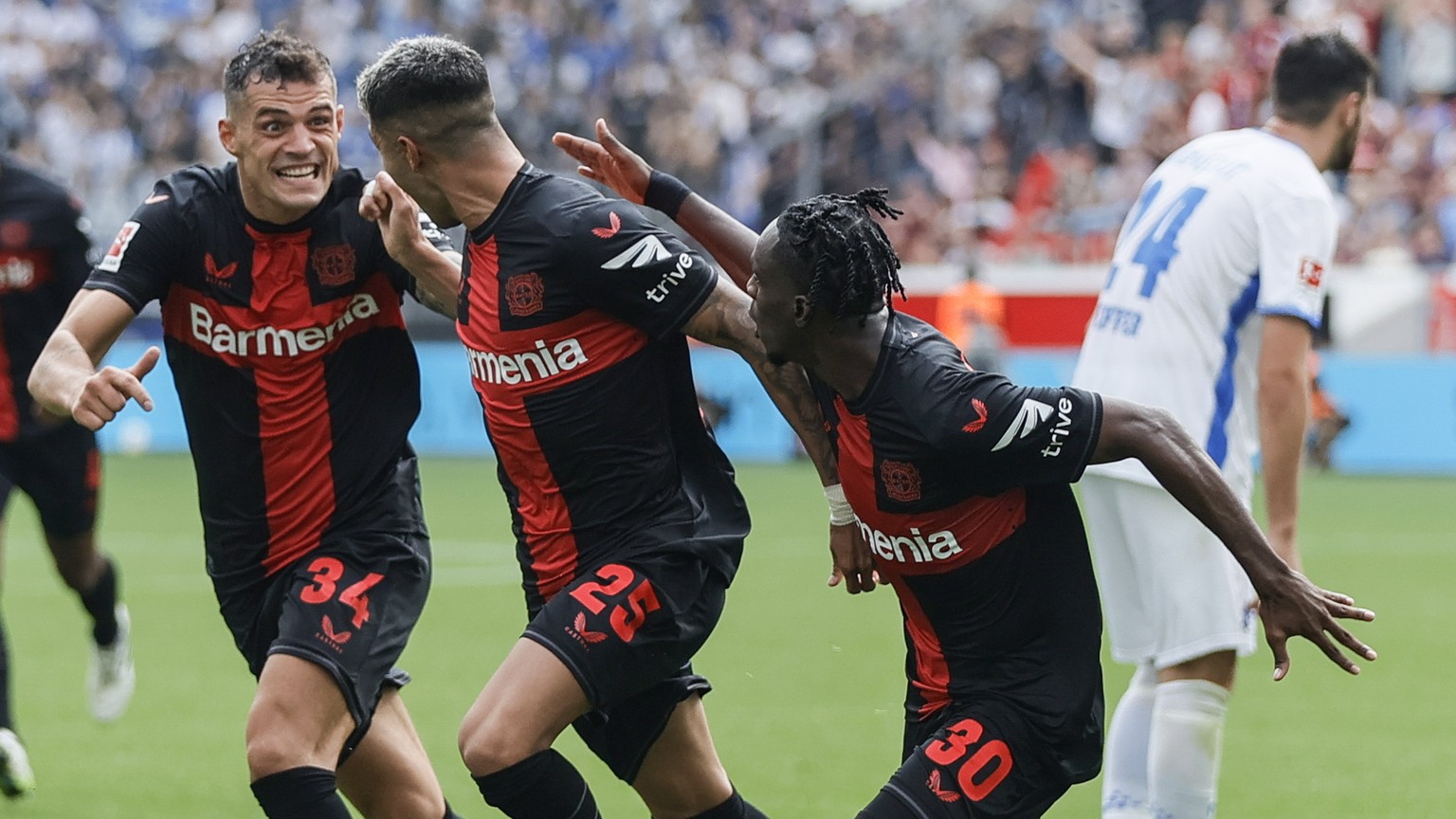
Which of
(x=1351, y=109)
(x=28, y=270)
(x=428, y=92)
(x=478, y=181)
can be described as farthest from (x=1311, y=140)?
(x=28, y=270)

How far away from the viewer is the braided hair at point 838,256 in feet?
13.9

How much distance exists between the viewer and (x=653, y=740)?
496cm

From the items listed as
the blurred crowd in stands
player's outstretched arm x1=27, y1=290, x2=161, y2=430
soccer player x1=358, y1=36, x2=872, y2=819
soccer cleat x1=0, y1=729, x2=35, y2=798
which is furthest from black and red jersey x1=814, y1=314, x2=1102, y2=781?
the blurred crowd in stands

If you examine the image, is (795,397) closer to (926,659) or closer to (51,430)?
(926,659)

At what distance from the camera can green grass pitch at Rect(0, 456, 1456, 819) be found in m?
7.02

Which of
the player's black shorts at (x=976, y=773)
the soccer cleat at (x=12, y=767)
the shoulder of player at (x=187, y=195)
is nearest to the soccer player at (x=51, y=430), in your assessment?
the soccer cleat at (x=12, y=767)

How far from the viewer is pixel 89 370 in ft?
16.0

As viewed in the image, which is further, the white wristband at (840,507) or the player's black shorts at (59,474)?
the player's black shorts at (59,474)

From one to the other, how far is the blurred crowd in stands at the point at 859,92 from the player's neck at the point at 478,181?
1568cm

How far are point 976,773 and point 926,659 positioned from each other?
14.3 inches

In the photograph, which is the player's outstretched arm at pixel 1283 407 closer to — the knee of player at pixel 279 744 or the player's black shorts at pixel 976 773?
the player's black shorts at pixel 976 773

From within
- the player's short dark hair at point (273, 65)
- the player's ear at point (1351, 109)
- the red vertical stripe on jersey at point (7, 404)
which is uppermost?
the player's short dark hair at point (273, 65)

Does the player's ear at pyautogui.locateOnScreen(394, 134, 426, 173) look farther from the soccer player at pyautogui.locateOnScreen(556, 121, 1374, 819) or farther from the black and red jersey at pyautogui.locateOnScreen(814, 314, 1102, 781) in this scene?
the black and red jersey at pyautogui.locateOnScreen(814, 314, 1102, 781)

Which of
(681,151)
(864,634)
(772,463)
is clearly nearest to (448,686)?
(864,634)
